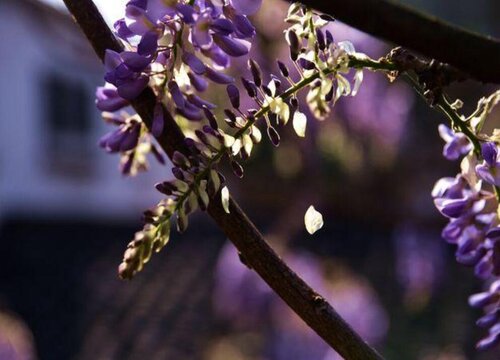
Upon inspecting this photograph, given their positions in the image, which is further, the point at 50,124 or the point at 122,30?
the point at 50,124

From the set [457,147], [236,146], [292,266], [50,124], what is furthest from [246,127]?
[50,124]

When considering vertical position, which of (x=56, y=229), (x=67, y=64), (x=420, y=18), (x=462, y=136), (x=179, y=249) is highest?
(x=420, y=18)

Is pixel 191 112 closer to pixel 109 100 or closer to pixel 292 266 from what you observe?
pixel 109 100

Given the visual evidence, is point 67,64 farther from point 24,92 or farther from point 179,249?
point 179,249

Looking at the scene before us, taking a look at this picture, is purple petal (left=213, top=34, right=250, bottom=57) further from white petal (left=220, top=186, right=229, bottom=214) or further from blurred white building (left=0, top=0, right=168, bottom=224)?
blurred white building (left=0, top=0, right=168, bottom=224)

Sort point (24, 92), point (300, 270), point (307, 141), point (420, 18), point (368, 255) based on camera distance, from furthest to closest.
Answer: point (24, 92) < point (368, 255) < point (307, 141) < point (300, 270) < point (420, 18)

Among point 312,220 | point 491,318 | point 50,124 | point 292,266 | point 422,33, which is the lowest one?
point 50,124

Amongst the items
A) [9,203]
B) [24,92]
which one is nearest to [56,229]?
[9,203]
